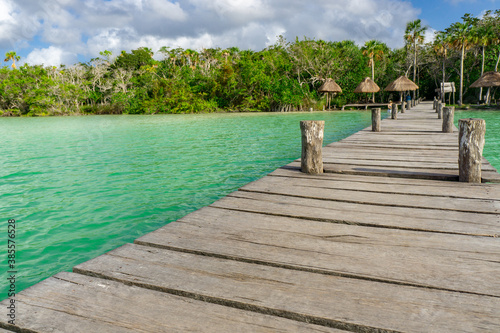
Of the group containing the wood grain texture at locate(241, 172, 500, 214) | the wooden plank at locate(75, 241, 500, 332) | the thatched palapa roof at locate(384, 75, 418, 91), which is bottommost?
the wooden plank at locate(75, 241, 500, 332)

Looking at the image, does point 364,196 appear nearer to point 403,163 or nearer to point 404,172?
point 404,172

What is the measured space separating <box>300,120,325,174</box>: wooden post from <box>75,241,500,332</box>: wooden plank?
2.75 metres

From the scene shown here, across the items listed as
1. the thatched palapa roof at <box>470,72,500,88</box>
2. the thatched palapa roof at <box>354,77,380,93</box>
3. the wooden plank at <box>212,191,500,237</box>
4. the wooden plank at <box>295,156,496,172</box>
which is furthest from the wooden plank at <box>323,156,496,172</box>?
the thatched palapa roof at <box>470,72,500,88</box>

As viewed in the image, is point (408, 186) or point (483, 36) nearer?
point (408, 186)

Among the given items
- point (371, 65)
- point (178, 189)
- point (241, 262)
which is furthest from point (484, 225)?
point (371, 65)

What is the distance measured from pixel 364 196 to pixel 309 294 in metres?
2.09

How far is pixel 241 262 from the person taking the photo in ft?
7.19

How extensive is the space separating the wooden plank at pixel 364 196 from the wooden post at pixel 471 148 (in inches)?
30.1

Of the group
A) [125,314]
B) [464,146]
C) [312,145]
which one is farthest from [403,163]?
[125,314]

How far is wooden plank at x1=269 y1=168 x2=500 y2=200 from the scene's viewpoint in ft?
11.9

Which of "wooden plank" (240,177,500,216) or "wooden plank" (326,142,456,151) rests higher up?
"wooden plank" (326,142,456,151)

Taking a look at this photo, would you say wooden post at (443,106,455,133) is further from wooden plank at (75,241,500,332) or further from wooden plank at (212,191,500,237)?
wooden plank at (75,241,500,332)

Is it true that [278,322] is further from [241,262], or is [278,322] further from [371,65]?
[371,65]

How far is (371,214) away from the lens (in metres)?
3.07
